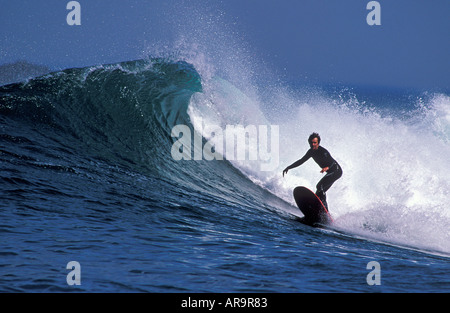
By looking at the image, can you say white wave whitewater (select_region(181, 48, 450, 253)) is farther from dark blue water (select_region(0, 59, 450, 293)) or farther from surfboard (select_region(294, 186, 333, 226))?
surfboard (select_region(294, 186, 333, 226))

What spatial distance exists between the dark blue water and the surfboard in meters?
0.31

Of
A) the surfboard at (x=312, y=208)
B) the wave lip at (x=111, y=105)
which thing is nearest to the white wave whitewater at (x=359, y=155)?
the surfboard at (x=312, y=208)

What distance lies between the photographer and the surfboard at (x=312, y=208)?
7.98m

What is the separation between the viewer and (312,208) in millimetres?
8086

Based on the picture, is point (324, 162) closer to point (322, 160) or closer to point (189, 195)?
point (322, 160)

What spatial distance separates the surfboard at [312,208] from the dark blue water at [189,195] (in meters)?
0.31

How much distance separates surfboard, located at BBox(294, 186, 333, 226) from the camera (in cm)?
798

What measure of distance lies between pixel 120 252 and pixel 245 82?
38.2ft

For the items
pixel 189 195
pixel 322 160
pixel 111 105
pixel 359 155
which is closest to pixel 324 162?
pixel 322 160

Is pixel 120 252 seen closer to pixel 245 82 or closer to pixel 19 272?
pixel 19 272

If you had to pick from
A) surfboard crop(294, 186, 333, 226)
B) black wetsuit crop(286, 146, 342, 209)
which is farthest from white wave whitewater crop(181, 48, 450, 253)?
black wetsuit crop(286, 146, 342, 209)

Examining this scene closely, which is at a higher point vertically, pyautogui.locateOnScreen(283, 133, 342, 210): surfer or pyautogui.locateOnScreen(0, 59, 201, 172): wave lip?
pyautogui.locateOnScreen(0, 59, 201, 172): wave lip

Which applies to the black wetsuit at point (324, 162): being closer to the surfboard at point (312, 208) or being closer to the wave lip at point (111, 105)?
the surfboard at point (312, 208)
